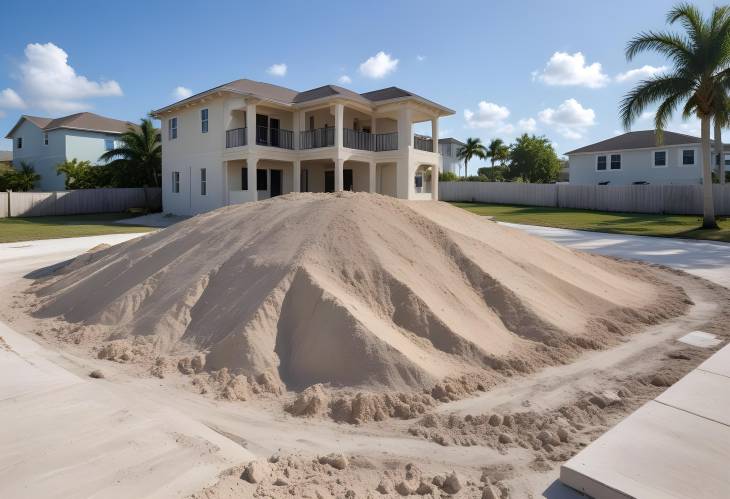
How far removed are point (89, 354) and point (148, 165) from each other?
30244 mm

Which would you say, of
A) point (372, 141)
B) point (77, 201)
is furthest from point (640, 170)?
point (77, 201)

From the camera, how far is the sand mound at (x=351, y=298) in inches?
205

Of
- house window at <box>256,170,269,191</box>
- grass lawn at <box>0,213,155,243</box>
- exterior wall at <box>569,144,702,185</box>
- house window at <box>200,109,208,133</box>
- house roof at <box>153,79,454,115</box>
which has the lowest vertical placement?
grass lawn at <box>0,213,155,243</box>

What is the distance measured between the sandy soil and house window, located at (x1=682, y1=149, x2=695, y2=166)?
32971mm

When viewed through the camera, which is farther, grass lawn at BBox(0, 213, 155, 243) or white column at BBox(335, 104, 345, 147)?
white column at BBox(335, 104, 345, 147)

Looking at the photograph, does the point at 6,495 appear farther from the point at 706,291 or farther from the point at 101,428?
the point at 706,291

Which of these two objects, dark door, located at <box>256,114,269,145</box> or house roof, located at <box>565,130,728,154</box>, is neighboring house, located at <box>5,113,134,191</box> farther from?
house roof, located at <box>565,130,728,154</box>

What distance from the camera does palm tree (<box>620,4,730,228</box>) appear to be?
20.8 meters

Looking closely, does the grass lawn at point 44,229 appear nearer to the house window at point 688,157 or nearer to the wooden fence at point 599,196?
the wooden fence at point 599,196

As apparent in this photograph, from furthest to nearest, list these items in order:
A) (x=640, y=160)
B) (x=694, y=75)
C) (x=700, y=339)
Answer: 1. (x=640, y=160)
2. (x=694, y=75)
3. (x=700, y=339)

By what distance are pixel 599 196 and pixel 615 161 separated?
680cm

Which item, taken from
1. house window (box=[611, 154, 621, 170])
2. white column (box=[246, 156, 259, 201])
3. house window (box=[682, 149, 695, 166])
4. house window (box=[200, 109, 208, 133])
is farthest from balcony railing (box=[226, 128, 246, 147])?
house window (box=[682, 149, 695, 166])

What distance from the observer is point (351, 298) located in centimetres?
592

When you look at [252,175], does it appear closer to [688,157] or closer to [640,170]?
[640,170]
